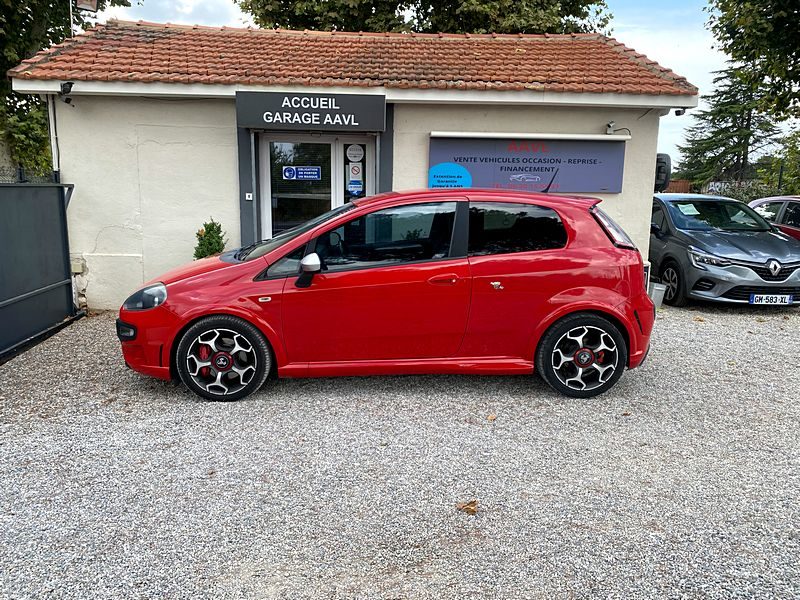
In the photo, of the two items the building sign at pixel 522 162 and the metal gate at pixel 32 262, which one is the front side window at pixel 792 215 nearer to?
the building sign at pixel 522 162

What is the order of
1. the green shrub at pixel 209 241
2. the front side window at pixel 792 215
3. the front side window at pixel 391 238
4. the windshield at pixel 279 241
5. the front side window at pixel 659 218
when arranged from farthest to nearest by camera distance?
the front side window at pixel 792 215 < the front side window at pixel 659 218 < the green shrub at pixel 209 241 < the windshield at pixel 279 241 < the front side window at pixel 391 238

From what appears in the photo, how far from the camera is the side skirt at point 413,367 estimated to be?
4734 mm

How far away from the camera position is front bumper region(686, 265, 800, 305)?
820 centimetres

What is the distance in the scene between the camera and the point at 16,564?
8.91 feet

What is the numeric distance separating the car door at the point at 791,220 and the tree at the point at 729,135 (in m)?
39.3

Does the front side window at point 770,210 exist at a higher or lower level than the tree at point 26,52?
lower

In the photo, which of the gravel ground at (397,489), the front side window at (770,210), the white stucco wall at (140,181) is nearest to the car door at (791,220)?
the front side window at (770,210)

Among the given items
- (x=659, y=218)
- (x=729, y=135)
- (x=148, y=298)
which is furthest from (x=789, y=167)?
(x=729, y=135)

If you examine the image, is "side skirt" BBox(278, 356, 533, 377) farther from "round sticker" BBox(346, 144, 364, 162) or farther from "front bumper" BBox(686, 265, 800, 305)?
"front bumper" BBox(686, 265, 800, 305)

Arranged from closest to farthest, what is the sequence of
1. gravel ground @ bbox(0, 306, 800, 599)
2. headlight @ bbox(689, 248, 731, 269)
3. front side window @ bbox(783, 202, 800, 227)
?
1. gravel ground @ bbox(0, 306, 800, 599)
2. headlight @ bbox(689, 248, 731, 269)
3. front side window @ bbox(783, 202, 800, 227)

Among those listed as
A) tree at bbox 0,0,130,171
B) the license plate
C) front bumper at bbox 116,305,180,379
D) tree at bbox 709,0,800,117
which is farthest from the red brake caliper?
tree at bbox 0,0,130,171

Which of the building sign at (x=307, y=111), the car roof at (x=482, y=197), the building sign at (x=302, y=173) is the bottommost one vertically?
the car roof at (x=482, y=197)

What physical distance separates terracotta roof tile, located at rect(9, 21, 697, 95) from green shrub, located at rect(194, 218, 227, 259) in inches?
74.3

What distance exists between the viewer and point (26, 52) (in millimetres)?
18438
